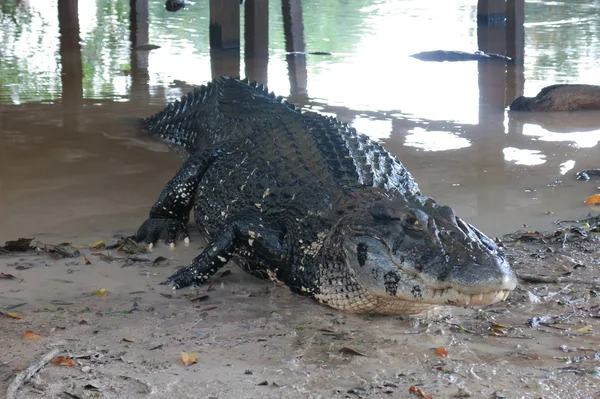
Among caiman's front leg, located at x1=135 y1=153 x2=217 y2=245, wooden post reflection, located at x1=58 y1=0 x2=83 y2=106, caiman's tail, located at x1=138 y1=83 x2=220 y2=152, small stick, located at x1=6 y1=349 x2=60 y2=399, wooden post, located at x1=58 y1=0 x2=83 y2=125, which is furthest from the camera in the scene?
wooden post reflection, located at x1=58 y1=0 x2=83 y2=106

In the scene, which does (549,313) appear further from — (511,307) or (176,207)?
(176,207)

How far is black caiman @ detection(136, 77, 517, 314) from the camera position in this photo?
301 centimetres

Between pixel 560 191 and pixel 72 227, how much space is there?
10.4 ft

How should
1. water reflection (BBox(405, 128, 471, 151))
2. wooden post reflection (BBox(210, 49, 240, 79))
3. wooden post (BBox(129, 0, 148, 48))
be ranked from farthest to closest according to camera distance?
wooden post (BBox(129, 0, 148, 48)), wooden post reflection (BBox(210, 49, 240, 79)), water reflection (BBox(405, 128, 471, 151))

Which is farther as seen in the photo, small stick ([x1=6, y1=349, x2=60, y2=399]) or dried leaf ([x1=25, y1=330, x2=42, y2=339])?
dried leaf ([x1=25, y1=330, x2=42, y2=339])

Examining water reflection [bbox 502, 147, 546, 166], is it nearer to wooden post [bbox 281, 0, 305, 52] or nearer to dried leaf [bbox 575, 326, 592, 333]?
dried leaf [bbox 575, 326, 592, 333]

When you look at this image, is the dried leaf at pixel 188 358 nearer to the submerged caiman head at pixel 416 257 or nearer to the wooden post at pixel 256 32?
the submerged caiman head at pixel 416 257

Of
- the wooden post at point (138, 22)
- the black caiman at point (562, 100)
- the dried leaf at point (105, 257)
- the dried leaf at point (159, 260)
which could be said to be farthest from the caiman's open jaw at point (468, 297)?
the wooden post at point (138, 22)

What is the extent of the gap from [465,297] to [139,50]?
970cm

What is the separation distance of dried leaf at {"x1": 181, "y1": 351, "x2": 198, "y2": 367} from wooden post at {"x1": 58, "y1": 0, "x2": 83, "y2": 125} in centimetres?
475

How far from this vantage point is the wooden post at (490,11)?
1350 cm

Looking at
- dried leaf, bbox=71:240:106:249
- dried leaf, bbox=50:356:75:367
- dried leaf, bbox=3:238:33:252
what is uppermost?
dried leaf, bbox=3:238:33:252

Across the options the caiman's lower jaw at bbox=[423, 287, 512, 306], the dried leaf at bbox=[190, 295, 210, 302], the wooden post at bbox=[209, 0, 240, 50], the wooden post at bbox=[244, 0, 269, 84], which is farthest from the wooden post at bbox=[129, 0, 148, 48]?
the caiman's lower jaw at bbox=[423, 287, 512, 306]

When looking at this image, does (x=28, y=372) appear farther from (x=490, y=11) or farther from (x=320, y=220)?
(x=490, y=11)
